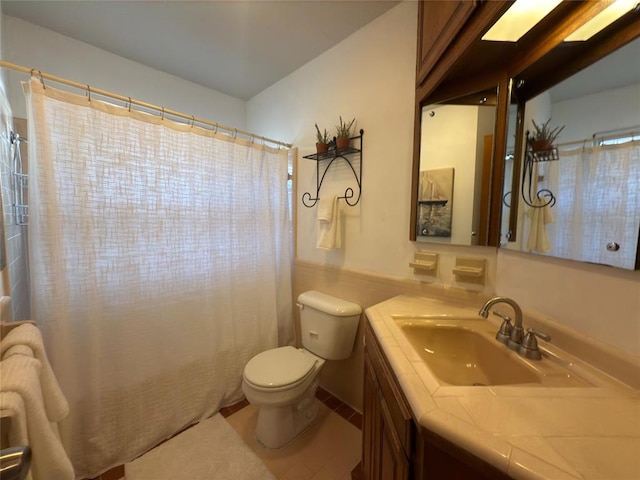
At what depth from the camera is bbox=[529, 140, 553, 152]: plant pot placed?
0.85m

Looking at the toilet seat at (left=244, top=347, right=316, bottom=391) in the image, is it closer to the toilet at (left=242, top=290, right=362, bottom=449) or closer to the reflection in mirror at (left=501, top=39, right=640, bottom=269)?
the toilet at (left=242, top=290, right=362, bottom=449)

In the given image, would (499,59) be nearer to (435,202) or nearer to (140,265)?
(435,202)

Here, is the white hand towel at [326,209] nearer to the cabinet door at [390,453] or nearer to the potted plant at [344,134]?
the potted plant at [344,134]

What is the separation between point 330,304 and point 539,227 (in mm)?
1093

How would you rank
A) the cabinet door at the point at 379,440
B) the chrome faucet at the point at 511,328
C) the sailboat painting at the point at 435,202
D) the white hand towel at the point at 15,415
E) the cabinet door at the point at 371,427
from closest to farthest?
the white hand towel at the point at 15,415 < the cabinet door at the point at 379,440 < the chrome faucet at the point at 511,328 < the cabinet door at the point at 371,427 < the sailboat painting at the point at 435,202

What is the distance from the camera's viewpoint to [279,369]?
4.59 ft

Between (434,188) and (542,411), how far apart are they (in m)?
0.97

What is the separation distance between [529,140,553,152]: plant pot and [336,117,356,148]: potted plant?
901mm

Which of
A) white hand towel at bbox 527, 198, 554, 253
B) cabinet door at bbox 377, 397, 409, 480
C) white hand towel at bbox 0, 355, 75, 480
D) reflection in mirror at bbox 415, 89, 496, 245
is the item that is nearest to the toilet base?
cabinet door at bbox 377, 397, 409, 480

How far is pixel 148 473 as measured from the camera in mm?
A: 1254

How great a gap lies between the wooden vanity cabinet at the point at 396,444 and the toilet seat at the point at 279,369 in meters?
0.43

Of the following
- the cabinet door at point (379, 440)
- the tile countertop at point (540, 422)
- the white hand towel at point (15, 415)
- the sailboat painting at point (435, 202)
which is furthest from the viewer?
the sailboat painting at point (435, 202)

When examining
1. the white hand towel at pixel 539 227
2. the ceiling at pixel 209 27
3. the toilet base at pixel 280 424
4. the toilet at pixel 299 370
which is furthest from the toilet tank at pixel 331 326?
the ceiling at pixel 209 27

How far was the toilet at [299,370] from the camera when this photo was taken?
1.32 meters
